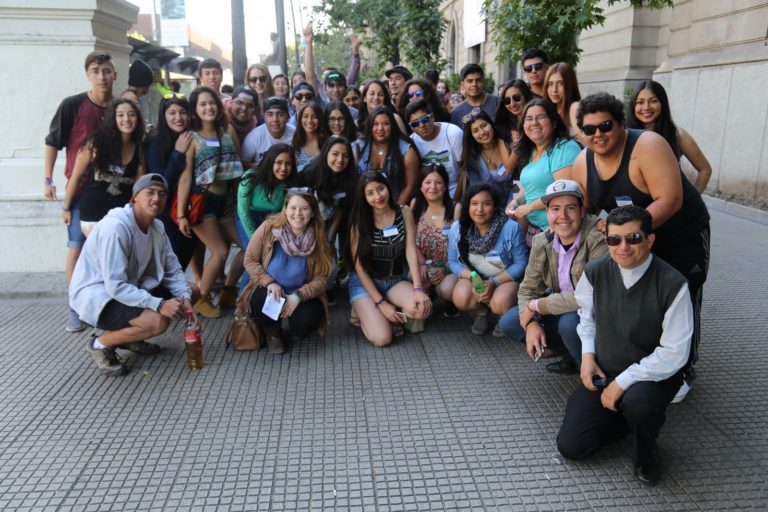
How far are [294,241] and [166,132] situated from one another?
147 cm

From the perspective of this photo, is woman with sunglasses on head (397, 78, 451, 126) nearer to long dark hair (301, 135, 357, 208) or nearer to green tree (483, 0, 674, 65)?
green tree (483, 0, 674, 65)

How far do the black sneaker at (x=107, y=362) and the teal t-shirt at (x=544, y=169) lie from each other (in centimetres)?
310

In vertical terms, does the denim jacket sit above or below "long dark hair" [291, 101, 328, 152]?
below

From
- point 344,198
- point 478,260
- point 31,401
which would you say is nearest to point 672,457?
point 478,260

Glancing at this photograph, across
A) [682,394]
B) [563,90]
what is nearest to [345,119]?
[563,90]

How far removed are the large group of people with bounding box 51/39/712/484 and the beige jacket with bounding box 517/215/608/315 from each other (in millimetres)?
10

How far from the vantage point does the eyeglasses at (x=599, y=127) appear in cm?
317

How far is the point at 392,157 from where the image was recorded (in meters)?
5.25

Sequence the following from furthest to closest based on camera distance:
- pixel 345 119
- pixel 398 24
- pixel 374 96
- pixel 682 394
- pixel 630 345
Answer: pixel 398 24 → pixel 374 96 → pixel 345 119 → pixel 682 394 → pixel 630 345

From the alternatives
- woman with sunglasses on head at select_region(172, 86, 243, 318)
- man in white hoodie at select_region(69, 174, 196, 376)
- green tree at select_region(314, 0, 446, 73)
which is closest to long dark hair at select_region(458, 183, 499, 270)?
woman with sunglasses on head at select_region(172, 86, 243, 318)

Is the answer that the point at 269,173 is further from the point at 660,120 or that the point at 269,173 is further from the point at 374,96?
the point at 660,120

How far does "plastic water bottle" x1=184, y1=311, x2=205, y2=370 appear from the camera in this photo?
13.5ft

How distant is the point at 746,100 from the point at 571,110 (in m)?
6.28

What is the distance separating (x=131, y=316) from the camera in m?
4.07
